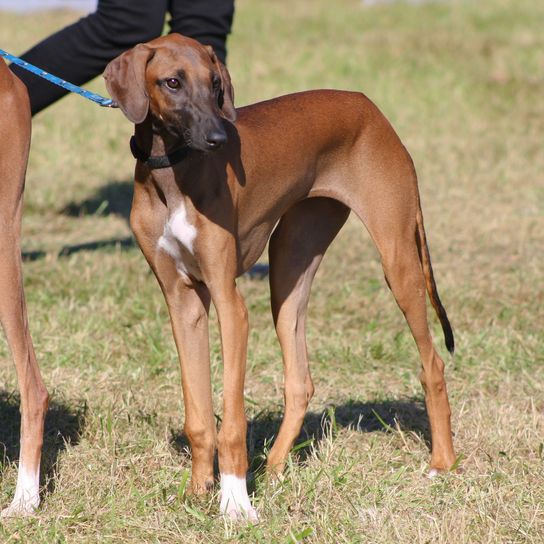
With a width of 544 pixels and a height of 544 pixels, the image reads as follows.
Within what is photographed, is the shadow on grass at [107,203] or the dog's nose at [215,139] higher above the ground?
the dog's nose at [215,139]

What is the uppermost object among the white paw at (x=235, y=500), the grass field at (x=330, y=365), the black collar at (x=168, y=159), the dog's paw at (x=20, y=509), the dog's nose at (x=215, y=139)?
the dog's nose at (x=215, y=139)

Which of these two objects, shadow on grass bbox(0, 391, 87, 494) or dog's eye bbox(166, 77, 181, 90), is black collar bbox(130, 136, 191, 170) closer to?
dog's eye bbox(166, 77, 181, 90)

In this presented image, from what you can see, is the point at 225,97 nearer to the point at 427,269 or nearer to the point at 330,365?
the point at 427,269

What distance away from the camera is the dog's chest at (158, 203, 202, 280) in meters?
3.62

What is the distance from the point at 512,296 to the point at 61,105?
634cm

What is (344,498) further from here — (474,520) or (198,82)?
(198,82)

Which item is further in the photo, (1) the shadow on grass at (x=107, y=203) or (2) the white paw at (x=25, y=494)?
(1) the shadow on grass at (x=107, y=203)

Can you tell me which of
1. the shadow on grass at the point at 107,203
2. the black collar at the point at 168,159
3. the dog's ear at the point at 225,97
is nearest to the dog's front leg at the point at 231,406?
the black collar at the point at 168,159

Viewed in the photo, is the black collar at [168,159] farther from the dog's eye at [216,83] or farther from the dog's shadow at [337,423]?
the dog's shadow at [337,423]

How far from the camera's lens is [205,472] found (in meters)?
3.87

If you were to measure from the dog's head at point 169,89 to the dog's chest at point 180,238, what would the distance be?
28cm

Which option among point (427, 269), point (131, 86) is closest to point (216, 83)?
point (131, 86)

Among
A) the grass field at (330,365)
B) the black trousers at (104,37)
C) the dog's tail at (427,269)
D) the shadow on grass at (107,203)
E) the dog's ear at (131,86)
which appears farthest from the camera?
the shadow on grass at (107,203)

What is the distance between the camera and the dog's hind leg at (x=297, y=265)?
441cm
